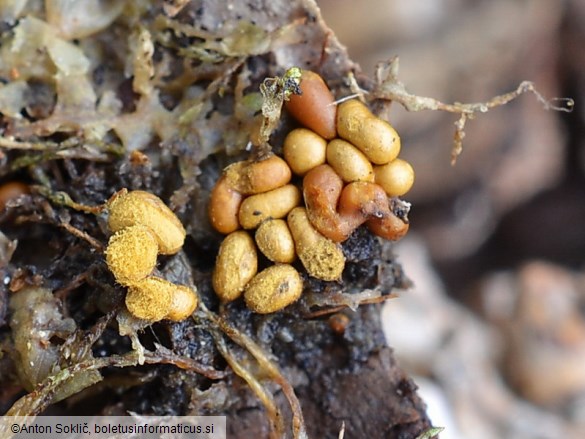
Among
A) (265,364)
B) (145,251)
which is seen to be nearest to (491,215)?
(265,364)

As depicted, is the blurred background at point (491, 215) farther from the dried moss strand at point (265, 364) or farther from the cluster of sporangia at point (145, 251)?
the cluster of sporangia at point (145, 251)

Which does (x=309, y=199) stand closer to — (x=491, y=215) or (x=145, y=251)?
(x=145, y=251)

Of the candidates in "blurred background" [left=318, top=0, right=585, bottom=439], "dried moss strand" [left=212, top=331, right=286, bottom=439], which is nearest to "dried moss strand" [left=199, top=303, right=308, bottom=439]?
"dried moss strand" [left=212, top=331, right=286, bottom=439]

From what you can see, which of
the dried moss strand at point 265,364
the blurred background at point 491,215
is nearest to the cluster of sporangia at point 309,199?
the dried moss strand at point 265,364

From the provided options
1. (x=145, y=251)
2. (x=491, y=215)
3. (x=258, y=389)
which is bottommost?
(x=491, y=215)

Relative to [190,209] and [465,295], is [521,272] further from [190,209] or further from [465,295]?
[190,209]
